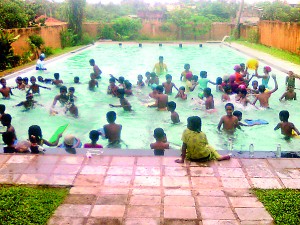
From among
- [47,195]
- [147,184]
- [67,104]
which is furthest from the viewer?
[67,104]

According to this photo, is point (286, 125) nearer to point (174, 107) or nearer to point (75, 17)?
point (174, 107)

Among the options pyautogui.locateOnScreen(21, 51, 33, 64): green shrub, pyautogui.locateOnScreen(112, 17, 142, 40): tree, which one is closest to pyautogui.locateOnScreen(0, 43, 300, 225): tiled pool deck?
pyautogui.locateOnScreen(21, 51, 33, 64): green shrub

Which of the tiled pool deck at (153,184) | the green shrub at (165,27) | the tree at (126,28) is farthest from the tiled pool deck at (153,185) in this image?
the green shrub at (165,27)

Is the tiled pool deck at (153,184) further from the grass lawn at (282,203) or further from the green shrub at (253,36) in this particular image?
the green shrub at (253,36)

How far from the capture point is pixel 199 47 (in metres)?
32.2

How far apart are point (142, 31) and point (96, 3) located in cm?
3329

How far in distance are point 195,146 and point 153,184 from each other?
44.9 inches

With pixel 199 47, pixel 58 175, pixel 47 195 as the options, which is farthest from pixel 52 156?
pixel 199 47

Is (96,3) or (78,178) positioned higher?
(96,3)

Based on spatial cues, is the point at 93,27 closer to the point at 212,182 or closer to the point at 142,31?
the point at 142,31

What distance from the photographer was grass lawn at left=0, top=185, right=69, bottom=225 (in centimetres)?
448

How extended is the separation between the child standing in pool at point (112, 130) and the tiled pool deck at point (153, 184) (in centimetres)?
196

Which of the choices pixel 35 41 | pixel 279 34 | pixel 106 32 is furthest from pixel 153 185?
pixel 106 32

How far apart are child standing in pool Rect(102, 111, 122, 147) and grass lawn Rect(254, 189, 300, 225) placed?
393cm
